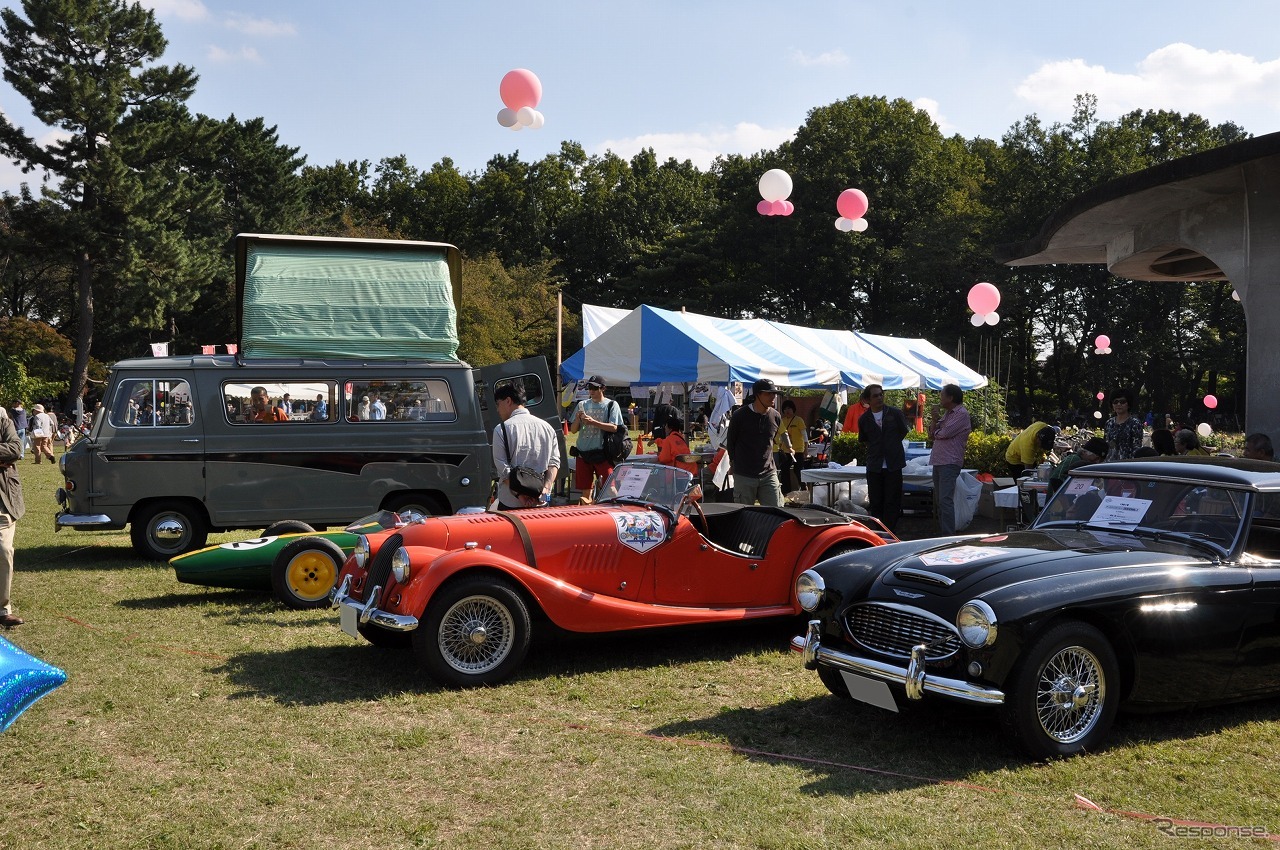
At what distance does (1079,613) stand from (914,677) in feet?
2.66

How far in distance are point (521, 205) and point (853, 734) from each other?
204ft

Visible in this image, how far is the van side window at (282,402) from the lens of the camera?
36.0 ft

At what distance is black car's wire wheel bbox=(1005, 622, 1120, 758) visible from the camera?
4586mm

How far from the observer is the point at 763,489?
31.5 ft

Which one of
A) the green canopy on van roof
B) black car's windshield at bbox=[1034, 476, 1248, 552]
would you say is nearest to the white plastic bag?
black car's windshield at bbox=[1034, 476, 1248, 552]

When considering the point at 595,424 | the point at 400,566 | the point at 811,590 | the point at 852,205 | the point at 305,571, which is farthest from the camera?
the point at 852,205

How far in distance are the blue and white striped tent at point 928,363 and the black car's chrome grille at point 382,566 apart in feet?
55.7

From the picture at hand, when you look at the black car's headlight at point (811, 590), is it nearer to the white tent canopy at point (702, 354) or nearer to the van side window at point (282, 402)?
the van side window at point (282, 402)

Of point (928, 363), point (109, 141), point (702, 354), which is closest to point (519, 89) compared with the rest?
point (702, 354)

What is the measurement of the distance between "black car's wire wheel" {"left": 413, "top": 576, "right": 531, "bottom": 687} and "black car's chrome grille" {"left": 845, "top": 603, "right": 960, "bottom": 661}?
2.00 m

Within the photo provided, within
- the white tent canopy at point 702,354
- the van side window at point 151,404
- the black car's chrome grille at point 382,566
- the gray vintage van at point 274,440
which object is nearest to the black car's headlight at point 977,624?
the black car's chrome grille at point 382,566

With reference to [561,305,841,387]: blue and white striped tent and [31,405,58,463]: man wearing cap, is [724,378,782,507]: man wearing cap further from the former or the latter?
[31,405,58,463]: man wearing cap

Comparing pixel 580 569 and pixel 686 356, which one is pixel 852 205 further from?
pixel 580 569

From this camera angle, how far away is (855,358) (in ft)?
68.1
